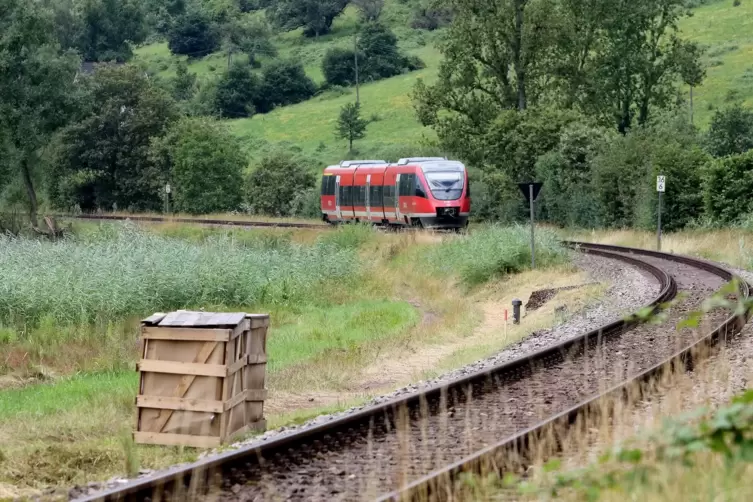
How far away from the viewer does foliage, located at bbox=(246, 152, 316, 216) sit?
6919 cm

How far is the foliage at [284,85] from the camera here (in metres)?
116

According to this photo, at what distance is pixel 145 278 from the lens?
2717 centimetres

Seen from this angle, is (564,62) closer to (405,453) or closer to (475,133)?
(475,133)

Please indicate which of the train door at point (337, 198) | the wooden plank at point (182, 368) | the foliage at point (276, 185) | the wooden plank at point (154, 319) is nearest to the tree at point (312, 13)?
the foliage at point (276, 185)

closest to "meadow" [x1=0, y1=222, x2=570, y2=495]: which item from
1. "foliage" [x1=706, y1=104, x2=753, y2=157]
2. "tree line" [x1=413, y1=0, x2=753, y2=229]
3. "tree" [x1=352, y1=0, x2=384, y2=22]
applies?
"tree line" [x1=413, y1=0, x2=753, y2=229]

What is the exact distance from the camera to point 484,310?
2781cm

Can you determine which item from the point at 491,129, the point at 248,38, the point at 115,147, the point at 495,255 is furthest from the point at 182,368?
the point at 248,38

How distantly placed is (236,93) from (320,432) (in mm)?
104999

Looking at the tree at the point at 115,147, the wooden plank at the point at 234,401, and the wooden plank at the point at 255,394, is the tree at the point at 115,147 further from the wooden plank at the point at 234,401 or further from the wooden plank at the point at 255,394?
the wooden plank at the point at 234,401

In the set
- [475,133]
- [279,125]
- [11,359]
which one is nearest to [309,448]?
[11,359]

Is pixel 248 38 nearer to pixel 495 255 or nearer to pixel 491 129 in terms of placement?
pixel 491 129

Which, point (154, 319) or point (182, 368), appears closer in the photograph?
point (182, 368)

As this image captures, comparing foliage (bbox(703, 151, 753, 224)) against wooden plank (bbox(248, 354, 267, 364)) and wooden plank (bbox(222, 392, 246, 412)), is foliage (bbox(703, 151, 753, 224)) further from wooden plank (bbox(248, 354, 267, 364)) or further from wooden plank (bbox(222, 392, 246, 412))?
wooden plank (bbox(222, 392, 246, 412))

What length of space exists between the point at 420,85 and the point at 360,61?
5825 centimetres
